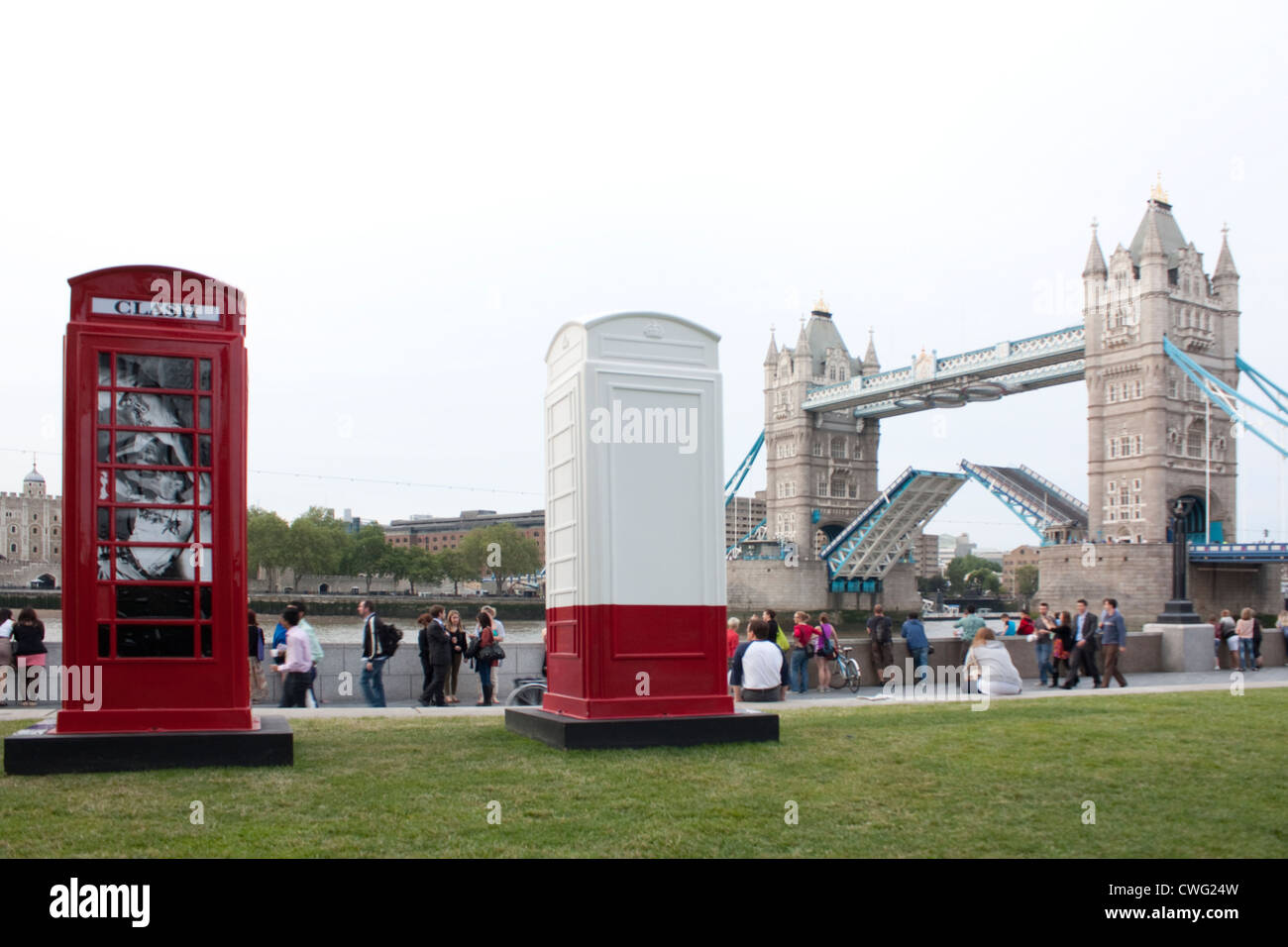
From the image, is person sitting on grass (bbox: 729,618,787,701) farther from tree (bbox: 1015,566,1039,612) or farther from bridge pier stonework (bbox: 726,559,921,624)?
tree (bbox: 1015,566,1039,612)

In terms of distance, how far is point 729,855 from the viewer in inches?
208

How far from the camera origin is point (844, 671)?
18.7 metres

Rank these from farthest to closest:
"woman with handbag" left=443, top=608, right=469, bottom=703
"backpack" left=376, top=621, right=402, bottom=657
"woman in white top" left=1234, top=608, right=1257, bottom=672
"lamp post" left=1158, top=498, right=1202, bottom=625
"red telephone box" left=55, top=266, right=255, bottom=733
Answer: "lamp post" left=1158, top=498, right=1202, bottom=625
"woman in white top" left=1234, top=608, right=1257, bottom=672
"woman with handbag" left=443, top=608, right=469, bottom=703
"backpack" left=376, top=621, right=402, bottom=657
"red telephone box" left=55, top=266, right=255, bottom=733

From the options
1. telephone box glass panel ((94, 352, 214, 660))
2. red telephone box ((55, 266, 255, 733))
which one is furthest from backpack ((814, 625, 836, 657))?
telephone box glass panel ((94, 352, 214, 660))

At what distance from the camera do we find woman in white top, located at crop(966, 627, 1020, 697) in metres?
14.4

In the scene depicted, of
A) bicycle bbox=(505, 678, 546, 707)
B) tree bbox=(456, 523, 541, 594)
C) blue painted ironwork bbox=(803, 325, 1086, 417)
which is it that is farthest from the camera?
tree bbox=(456, 523, 541, 594)

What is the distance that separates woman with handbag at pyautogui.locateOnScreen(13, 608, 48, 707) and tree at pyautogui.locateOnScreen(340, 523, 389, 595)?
94526mm

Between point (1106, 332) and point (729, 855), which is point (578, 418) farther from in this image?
point (1106, 332)

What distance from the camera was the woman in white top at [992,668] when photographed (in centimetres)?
1437

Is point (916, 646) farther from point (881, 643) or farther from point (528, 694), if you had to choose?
point (528, 694)

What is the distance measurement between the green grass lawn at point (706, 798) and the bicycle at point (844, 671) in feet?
30.5

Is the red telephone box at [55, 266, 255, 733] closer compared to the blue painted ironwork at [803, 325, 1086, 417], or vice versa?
the red telephone box at [55, 266, 255, 733]
